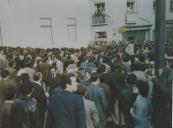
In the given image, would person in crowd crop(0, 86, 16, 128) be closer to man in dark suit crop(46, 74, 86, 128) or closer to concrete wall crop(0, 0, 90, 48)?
man in dark suit crop(46, 74, 86, 128)

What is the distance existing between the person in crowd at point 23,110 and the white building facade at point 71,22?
11.6 feet

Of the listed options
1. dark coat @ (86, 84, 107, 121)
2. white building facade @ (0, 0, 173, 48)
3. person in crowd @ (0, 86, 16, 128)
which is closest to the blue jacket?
dark coat @ (86, 84, 107, 121)

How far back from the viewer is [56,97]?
4.14m

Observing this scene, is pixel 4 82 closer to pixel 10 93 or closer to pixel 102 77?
pixel 10 93

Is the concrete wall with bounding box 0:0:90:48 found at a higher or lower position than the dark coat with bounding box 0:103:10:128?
higher

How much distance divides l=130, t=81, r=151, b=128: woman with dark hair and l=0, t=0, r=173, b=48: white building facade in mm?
2741

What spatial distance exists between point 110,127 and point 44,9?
7.02m

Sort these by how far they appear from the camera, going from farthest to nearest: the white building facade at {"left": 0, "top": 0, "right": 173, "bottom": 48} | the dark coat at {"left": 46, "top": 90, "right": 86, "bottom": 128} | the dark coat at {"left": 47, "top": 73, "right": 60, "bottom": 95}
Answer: the white building facade at {"left": 0, "top": 0, "right": 173, "bottom": 48}, the dark coat at {"left": 47, "top": 73, "right": 60, "bottom": 95}, the dark coat at {"left": 46, "top": 90, "right": 86, "bottom": 128}

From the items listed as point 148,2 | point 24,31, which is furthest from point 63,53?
point 148,2

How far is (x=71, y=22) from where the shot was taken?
13.0 metres

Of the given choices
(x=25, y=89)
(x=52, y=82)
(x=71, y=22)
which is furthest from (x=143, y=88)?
(x=71, y=22)

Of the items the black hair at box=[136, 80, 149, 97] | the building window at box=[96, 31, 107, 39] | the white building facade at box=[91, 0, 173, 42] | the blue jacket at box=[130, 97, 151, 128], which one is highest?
the white building facade at box=[91, 0, 173, 42]

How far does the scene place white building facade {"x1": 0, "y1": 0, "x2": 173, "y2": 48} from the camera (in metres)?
8.74

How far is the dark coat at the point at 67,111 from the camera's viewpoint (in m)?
4.10
